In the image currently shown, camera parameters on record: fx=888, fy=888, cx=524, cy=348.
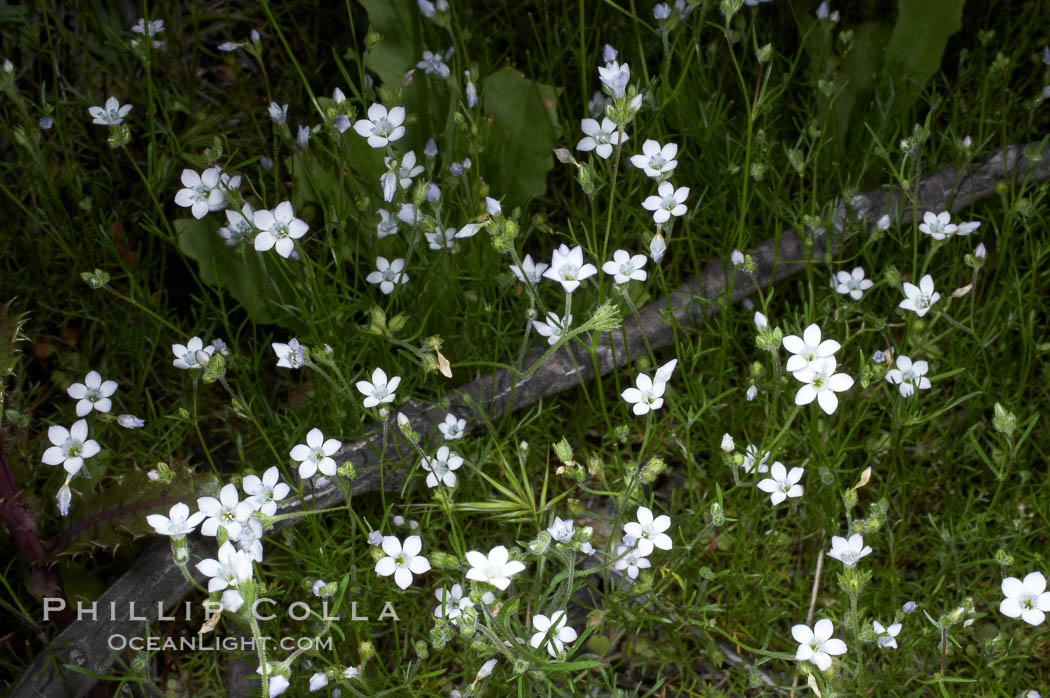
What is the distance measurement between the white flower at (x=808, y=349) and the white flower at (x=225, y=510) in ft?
4.17

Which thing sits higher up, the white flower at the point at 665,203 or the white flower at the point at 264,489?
the white flower at the point at 665,203

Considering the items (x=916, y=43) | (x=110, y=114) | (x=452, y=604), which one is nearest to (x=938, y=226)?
(x=916, y=43)

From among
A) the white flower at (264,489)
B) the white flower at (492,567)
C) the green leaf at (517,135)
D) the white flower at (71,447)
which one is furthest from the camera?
the green leaf at (517,135)

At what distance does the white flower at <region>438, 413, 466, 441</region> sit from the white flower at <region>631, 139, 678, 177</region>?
0.83m

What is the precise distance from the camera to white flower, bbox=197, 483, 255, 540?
6.53 feet

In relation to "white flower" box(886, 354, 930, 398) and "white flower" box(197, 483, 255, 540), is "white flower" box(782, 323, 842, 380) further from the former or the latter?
Answer: "white flower" box(197, 483, 255, 540)

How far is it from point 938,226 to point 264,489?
194cm

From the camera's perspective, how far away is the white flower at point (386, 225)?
2576 millimetres

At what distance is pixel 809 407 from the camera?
8.27ft

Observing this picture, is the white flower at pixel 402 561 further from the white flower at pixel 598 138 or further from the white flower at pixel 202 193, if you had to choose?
the white flower at pixel 598 138

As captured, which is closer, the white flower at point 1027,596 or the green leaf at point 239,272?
the white flower at point 1027,596

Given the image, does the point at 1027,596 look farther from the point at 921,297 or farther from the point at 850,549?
the point at 921,297

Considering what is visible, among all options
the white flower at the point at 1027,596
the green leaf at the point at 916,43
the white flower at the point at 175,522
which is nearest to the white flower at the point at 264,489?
the white flower at the point at 175,522

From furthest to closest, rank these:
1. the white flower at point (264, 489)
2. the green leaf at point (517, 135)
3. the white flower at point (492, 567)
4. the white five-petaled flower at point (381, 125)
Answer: the green leaf at point (517, 135)
the white five-petaled flower at point (381, 125)
the white flower at point (264, 489)
the white flower at point (492, 567)
